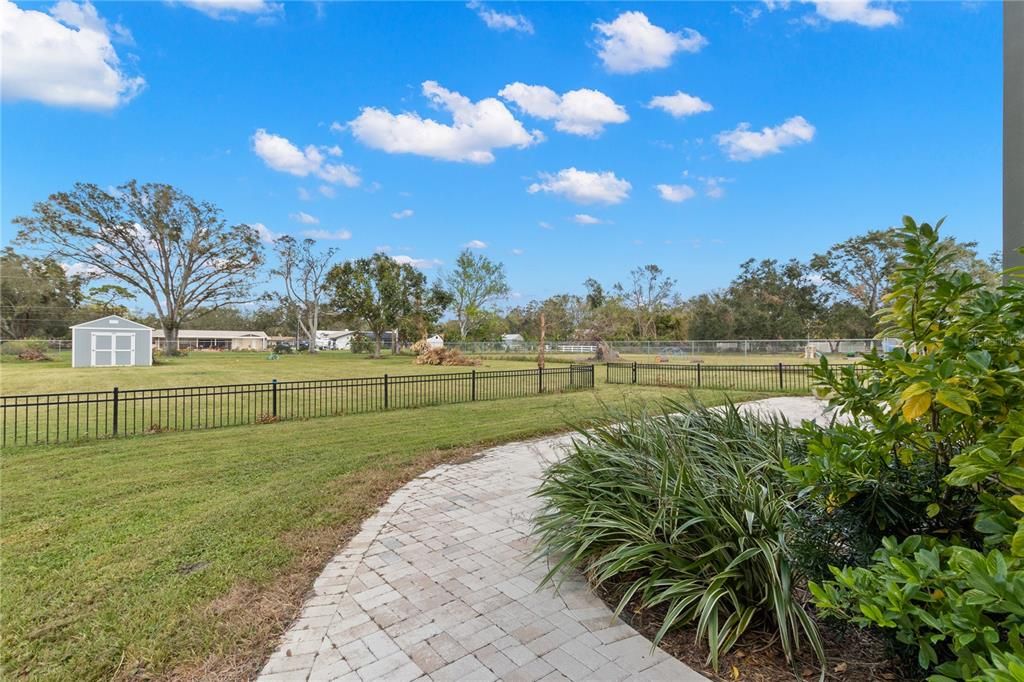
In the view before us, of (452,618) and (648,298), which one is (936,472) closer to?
(452,618)

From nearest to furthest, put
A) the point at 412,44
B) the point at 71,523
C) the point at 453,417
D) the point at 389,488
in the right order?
1. the point at 71,523
2. the point at 389,488
3. the point at 453,417
4. the point at 412,44

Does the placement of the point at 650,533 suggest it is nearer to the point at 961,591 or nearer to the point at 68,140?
the point at 961,591

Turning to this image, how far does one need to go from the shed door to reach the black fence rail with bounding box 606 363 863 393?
25595 mm

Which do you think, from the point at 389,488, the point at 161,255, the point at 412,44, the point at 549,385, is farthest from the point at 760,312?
the point at 161,255

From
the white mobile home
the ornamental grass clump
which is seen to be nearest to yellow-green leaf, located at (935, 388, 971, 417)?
the ornamental grass clump

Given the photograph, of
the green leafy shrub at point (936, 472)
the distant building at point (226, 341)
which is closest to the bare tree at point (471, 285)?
the distant building at point (226, 341)

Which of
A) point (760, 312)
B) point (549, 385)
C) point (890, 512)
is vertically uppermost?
point (760, 312)

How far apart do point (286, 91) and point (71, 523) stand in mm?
11655

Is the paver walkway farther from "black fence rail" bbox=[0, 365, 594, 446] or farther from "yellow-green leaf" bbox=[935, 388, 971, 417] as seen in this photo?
"black fence rail" bbox=[0, 365, 594, 446]

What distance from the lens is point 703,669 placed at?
6.07ft

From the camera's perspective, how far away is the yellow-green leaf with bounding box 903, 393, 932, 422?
1.31m

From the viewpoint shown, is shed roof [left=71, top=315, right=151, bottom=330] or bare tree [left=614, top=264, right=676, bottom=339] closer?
shed roof [left=71, top=315, right=151, bottom=330]

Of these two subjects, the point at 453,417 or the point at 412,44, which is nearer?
the point at 453,417

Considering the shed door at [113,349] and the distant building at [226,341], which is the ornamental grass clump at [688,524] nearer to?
the shed door at [113,349]
